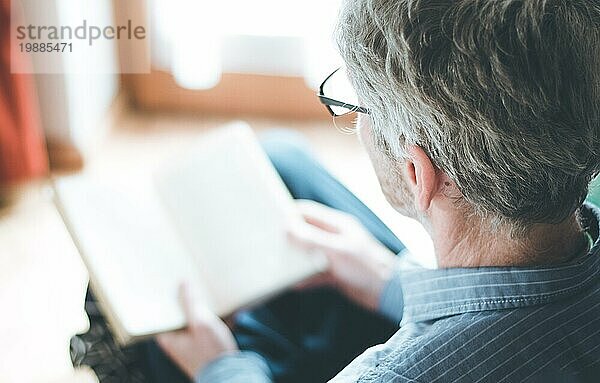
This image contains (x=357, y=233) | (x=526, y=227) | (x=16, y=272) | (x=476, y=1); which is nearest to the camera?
(x=476, y=1)

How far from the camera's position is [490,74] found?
730 mm

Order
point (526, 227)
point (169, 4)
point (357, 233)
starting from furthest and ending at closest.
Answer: point (169, 4) < point (357, 233) < point (526, 227)

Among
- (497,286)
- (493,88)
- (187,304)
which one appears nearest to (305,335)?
(187,304)

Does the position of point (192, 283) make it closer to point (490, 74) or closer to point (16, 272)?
point (490, 74)

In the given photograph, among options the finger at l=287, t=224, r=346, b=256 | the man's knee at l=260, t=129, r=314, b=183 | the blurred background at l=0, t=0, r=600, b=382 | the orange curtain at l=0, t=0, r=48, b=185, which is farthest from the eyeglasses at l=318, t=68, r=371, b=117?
the orange curtain at l=0, t=0, r=48, b=185

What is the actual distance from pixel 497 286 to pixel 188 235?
55 centimetres

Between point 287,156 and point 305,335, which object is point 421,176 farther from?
point 287,156

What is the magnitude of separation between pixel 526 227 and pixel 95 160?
4.86ft

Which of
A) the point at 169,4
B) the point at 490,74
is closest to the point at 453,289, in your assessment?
the point at 490,74

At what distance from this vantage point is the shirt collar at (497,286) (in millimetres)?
831

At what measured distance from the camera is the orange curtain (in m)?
1.80

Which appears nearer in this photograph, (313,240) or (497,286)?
(497,286)

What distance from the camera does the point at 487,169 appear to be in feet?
2.63

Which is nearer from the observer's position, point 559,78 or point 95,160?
point 559,78
